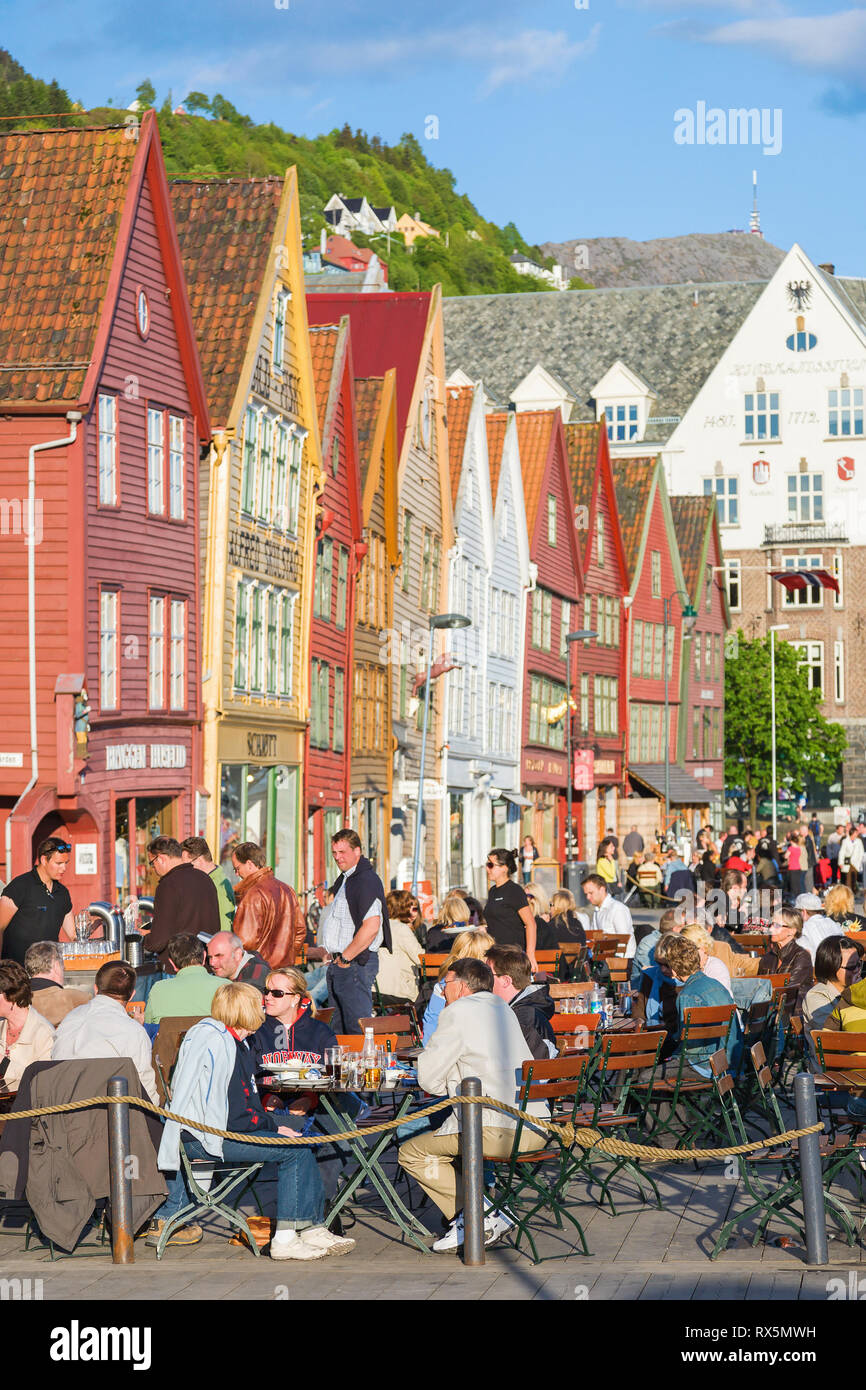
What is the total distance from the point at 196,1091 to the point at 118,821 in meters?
17.7

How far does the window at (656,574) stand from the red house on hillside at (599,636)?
3207mm

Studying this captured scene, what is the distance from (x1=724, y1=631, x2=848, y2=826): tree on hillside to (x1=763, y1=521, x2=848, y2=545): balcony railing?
4493mm

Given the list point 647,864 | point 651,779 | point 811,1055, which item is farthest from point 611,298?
point 811,1055

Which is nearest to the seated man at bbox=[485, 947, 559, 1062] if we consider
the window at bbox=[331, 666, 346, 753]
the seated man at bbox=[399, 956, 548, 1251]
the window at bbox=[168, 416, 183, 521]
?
the seated man at bbox=[399, 956, 548, 1251]

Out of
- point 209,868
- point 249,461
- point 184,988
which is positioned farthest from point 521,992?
point 249,461

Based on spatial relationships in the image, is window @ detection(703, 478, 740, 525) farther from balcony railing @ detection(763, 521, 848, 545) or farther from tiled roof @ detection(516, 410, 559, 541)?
tiled roof @ detection(516, 410, 559, 541)

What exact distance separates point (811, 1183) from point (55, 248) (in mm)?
20872

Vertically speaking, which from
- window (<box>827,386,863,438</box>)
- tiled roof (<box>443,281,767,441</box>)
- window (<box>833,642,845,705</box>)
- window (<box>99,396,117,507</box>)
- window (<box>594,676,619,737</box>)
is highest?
tiled roof (<box>443,281,767,441</box>)

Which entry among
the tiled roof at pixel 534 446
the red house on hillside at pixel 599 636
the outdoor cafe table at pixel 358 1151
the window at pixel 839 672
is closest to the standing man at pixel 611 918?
the outdoor cafe table at pixel 358 1151

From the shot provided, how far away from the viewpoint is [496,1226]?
10133 millimetres

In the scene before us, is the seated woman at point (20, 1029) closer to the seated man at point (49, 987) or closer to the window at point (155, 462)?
the seated man at point (49, 987)

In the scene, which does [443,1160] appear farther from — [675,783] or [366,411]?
[675,783]

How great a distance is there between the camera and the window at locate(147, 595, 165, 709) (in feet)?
92.5
